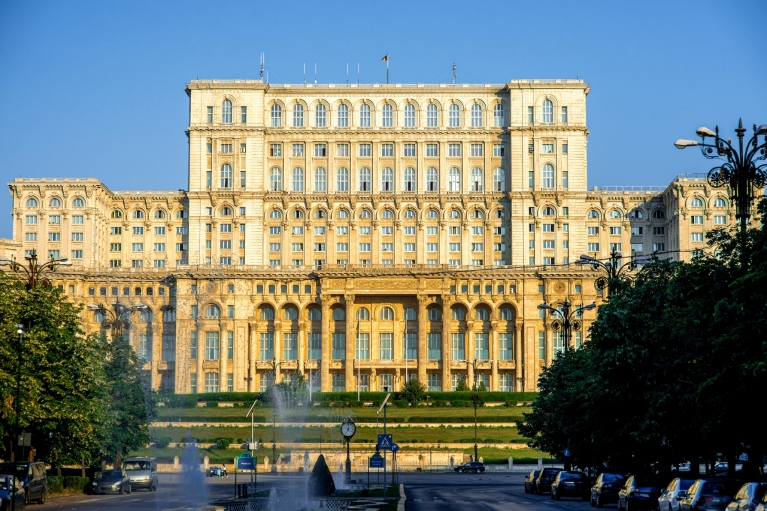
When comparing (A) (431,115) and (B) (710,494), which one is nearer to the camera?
(B) (710,494)

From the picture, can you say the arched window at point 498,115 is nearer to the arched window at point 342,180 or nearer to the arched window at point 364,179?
the arched window at point 364,179

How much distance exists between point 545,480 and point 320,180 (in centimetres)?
9875

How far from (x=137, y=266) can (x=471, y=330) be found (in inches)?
1835

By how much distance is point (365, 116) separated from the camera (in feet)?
517

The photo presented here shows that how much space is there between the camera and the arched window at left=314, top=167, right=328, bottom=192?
156 metres

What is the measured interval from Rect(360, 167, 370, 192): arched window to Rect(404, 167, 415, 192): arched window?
16.6 ft

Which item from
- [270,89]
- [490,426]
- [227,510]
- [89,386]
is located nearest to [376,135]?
[270,89]

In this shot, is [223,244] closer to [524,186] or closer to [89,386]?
[524,186]

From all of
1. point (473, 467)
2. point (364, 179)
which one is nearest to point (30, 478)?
point (473, 467)

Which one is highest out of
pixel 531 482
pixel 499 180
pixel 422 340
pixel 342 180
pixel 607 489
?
pixel 342 180

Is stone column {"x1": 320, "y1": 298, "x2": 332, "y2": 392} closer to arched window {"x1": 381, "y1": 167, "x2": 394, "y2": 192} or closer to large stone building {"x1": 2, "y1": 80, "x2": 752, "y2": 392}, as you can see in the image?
large stone building {"x1": 2, "y1": 80, "x2": 752, "y2": 392}

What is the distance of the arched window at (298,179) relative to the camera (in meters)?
156

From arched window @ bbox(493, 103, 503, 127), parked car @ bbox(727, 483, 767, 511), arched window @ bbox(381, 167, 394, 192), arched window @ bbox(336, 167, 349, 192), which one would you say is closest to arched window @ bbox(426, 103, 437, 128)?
arched window @ bbox(493, 103, 503, 127)

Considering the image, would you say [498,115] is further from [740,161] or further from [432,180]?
[740,161]
